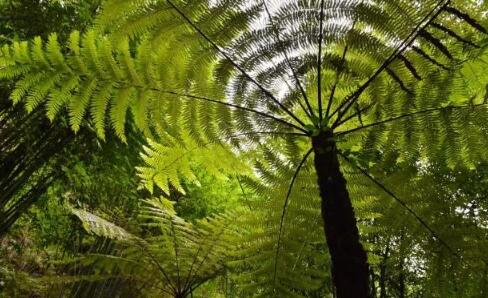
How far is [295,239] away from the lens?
1761mm

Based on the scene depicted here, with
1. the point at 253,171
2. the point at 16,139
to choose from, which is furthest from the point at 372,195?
the point at 16,139

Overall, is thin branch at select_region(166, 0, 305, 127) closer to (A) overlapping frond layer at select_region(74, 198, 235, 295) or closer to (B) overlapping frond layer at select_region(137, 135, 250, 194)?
(B) overlapping frond layer at select_region(137, 135, 250, 194)

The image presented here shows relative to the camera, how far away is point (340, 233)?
3.05ft

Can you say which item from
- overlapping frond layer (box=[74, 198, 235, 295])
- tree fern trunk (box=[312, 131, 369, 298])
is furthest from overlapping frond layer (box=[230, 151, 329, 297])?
tree fern trunk (box=[312, 131, 369, 298])

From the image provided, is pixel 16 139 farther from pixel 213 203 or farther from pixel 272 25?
pixel 272 25

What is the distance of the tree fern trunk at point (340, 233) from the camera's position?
879 mm

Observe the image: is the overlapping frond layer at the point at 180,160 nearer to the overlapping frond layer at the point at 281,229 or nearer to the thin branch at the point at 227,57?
the overlapping frond layer at the point at 281,229

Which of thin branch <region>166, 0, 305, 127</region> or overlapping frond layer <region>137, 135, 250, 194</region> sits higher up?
thin branch <region>166, 0, 305, 127</region>

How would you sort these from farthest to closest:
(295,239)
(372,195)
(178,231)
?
(178,231)
(295,239)
(372,195)

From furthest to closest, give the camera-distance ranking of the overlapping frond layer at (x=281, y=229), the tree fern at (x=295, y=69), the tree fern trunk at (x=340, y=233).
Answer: the overlapping frond layer at (x=281, y=229), the tree fern at (x=295, y=69), the tree fern trunk at (x=340, y=233)

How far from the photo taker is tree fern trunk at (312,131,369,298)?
0.88 metres

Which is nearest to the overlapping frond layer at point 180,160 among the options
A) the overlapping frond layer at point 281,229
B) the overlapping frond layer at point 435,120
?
the overlapping frond layer at point 281,229

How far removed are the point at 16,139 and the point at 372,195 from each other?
2682 mm

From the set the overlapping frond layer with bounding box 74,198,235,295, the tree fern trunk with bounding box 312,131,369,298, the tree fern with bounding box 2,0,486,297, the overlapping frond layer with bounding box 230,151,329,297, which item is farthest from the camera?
the overlapping frond layer with bounding box 74,198,235,295
